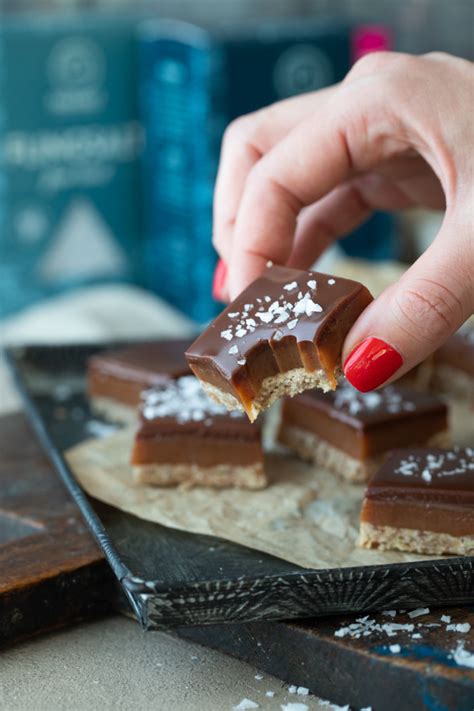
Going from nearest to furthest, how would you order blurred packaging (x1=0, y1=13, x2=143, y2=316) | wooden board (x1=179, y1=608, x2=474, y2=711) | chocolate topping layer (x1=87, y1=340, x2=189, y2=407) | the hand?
wooden board (x1=179, y1=608, x2=474, y2=711), the hand, chocolate topping layer (x1=87, y1=340, x2=189, y2=407), blurred packaging (x1=0, y1=13, x2=143, y2=316)

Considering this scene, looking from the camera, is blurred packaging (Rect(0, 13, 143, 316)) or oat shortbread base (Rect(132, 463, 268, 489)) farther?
blurred packaging (Rect(0, 13, 143, 316))

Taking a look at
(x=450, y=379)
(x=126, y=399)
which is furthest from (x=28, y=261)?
(x=450, y=379)

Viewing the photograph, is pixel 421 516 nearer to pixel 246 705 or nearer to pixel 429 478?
pixel 429 478

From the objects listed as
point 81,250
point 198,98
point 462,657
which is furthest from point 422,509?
point 81,250

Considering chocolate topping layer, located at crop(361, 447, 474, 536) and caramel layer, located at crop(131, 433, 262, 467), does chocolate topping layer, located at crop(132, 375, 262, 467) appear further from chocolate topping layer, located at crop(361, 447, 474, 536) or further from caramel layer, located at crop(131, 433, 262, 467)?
chocolate topping layer, located at crop(361, 447, 474, 536)

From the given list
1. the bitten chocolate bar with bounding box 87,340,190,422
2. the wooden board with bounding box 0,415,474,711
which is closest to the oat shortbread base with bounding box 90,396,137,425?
the bitten chocolate bar with bounding box 87,340,190,422

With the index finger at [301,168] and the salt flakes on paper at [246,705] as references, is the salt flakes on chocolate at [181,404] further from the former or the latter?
the salt flakes on paper at [246,705]
